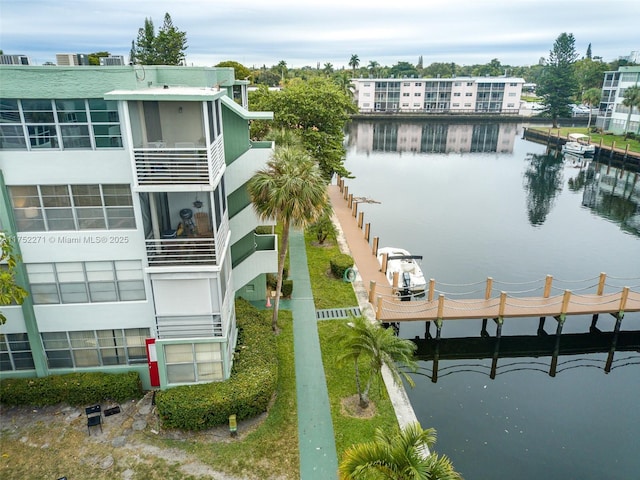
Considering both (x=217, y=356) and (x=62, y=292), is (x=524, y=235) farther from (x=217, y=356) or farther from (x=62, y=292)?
(x=62, y=292)

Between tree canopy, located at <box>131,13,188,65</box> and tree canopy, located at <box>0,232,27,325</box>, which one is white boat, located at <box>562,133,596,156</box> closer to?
tree canopy, located at <box>131,13,188,65</box>

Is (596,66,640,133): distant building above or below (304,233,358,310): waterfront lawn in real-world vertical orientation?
above

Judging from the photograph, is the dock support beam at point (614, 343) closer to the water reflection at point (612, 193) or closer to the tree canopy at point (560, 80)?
the water reflection at point (612, 193)

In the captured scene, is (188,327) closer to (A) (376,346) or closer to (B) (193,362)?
(B) (193,362)

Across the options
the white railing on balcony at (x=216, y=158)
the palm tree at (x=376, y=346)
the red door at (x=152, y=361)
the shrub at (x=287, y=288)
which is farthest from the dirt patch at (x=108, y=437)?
the shrub at (x=287, y=288)

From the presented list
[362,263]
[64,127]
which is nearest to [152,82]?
[64,127]

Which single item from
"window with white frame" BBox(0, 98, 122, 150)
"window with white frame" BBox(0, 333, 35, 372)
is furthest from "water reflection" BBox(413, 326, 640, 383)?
"window with white frame" BBox(0, 98, 122, 150)

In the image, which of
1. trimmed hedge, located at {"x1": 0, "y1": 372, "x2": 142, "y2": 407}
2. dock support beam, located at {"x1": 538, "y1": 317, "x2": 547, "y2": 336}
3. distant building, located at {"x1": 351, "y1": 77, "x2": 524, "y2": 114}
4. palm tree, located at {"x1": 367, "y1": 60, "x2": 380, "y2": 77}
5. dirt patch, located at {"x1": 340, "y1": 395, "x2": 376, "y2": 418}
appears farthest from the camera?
palm tree, located at {"x1": 367, "y1": 60, "x2": 380, "y2": 77}
